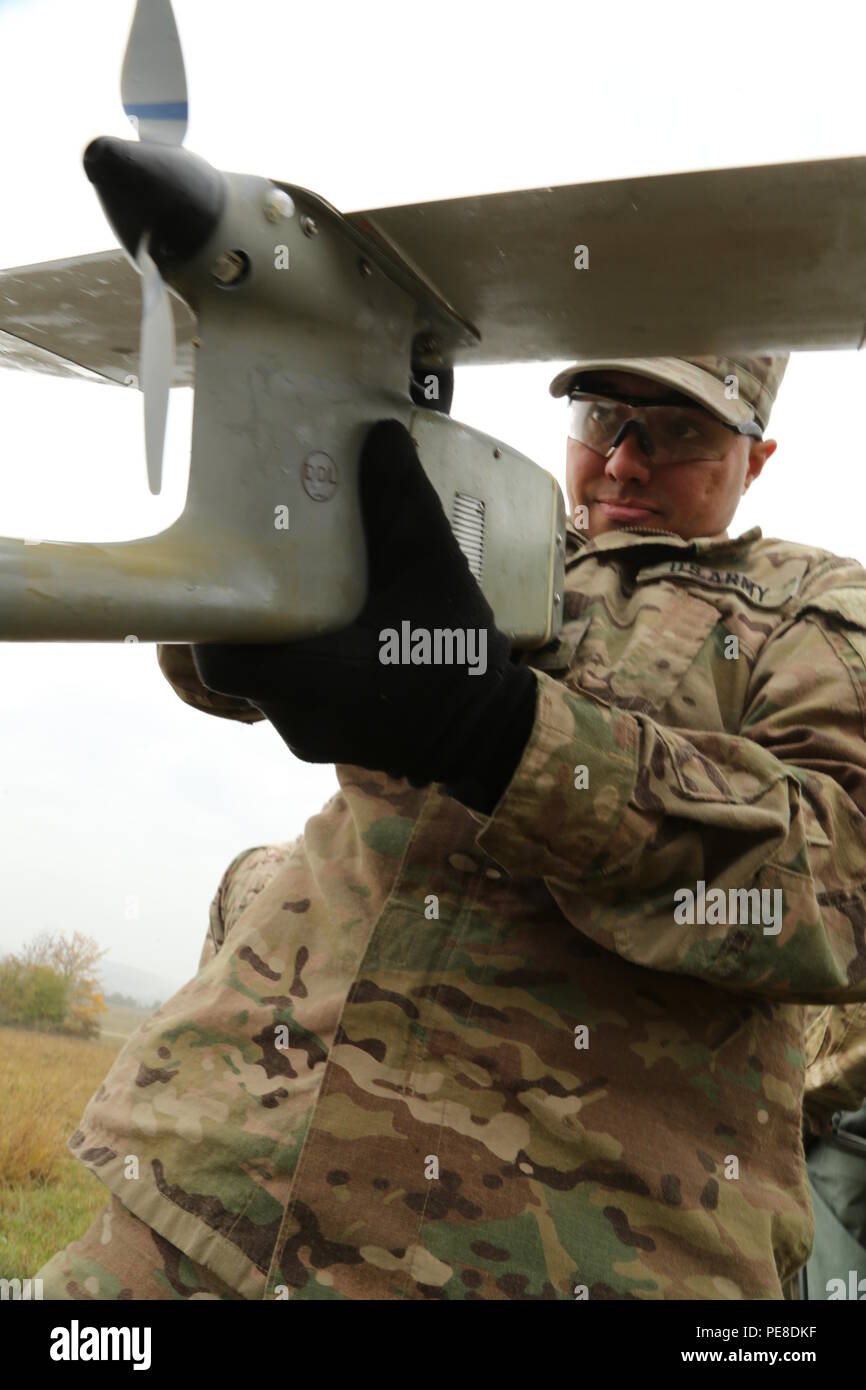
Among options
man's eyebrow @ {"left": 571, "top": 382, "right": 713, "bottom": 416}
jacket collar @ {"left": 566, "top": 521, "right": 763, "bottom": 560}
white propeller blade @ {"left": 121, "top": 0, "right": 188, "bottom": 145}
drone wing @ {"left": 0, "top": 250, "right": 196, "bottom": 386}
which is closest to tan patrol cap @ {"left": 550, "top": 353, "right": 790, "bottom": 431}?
man's eyebrow @ {"left": 571, "top": 382, "right": 713, "bottom": 416}

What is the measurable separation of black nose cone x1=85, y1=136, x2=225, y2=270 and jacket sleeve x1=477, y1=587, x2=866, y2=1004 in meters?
0.62

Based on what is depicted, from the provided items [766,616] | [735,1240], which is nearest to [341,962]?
[735,1240]

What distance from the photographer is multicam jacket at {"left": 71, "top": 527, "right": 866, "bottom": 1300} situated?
1.30 m

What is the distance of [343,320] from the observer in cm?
133

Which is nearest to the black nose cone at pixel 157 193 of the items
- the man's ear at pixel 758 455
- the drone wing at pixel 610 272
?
the drone wing at pixel 610 272

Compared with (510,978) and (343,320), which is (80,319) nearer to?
(343,320)

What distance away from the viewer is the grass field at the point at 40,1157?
10.1ft

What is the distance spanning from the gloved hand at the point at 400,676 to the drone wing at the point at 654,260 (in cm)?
29

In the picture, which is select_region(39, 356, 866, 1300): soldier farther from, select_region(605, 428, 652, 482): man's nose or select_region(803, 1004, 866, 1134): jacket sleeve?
select_region(803, 1004, 866, 1134): jacket sleeve

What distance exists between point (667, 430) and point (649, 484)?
0.33ft

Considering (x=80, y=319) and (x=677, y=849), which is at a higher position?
(x=80, y=319)

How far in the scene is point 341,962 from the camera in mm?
1554

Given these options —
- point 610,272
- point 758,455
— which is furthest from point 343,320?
point 758,455
